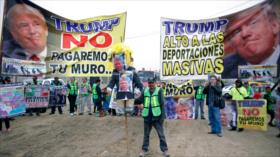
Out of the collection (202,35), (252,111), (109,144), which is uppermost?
(202,35)

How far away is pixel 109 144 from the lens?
10117mm

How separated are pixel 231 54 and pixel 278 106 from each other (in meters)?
2.66

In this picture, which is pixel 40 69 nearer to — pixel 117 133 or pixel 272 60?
pixel 117 133

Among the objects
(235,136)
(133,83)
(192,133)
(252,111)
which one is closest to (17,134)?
(133,83)

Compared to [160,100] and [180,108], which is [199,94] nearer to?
[180,108]

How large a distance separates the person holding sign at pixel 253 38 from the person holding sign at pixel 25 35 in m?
7.05

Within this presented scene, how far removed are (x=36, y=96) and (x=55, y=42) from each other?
6166mm

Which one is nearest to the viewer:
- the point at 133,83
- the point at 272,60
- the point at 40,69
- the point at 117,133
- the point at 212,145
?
the point at 133,83

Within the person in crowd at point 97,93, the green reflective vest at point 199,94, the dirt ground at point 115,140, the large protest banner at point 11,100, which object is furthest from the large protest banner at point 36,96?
the green reflective vest at point 199,94

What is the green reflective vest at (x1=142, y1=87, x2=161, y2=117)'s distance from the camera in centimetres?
853

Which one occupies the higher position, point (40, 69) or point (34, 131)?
point (40, 69)

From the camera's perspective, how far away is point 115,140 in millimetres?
10734

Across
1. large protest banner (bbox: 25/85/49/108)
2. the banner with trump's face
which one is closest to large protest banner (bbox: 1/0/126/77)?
the banner with trump's face

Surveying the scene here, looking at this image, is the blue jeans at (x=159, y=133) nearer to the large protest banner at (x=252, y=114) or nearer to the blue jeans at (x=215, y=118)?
the blue jeans at (x=215, y=118)
